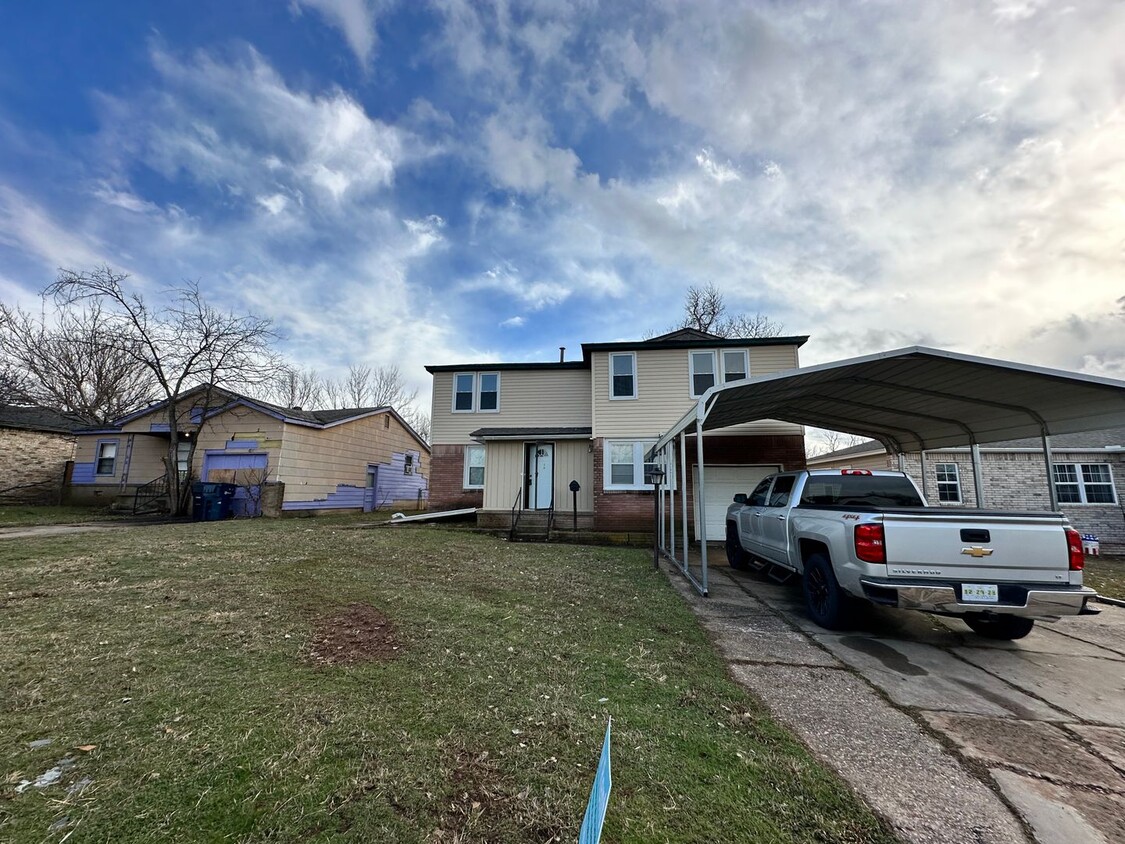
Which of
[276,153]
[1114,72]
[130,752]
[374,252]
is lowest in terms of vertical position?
[130,752]

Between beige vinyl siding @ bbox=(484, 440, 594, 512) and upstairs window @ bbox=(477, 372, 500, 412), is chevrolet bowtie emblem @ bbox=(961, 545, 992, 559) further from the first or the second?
upstairs window @ bbox=(477, 372, 500, 412)

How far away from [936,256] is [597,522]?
9.99 meters

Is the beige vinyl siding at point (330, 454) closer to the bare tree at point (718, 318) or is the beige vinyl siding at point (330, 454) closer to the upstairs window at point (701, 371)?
the upstairs window at point (701, 371)

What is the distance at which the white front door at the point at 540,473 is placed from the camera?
13602 mm

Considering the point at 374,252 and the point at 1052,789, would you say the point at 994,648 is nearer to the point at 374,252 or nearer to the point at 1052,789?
the point at 1052,789

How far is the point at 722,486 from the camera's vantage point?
12.6m

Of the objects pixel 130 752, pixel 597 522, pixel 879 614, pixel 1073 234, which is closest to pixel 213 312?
pixel 597 522

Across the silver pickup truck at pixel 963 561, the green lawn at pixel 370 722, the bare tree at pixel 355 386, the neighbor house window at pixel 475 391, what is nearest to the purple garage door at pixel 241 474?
the neighbor house window at pixel 475 391

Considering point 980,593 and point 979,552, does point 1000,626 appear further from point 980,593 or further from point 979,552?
point 979,552

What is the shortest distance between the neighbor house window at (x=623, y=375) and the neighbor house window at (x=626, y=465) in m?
1.46

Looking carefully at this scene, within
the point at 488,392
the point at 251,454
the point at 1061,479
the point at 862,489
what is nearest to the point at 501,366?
the point at 488,392

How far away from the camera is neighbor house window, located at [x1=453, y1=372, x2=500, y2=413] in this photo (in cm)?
1510

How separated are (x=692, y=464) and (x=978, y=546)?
8506 millimetres

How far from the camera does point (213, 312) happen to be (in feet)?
51.8
